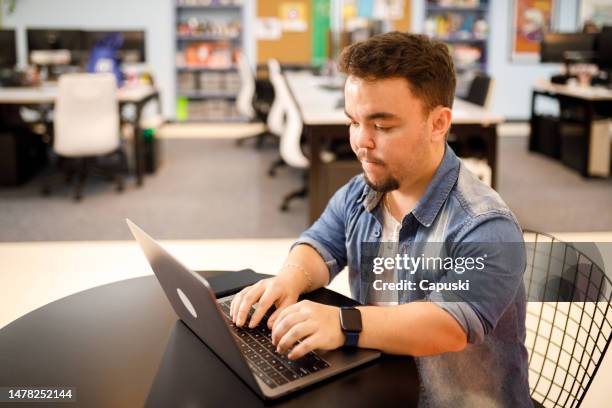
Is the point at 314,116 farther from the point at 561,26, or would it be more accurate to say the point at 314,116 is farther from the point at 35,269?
the point at 561,26

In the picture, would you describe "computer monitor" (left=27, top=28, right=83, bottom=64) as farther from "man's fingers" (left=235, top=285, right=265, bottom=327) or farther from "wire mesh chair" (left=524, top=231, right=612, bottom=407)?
"man's fingers" (left=235, top=285, right=265, bottom=327)

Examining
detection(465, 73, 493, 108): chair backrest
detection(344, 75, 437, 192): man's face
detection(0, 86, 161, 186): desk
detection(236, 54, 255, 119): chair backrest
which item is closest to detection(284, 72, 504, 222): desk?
detection(465, 73, 493, 108): chair backrest

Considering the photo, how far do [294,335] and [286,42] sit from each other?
857cm

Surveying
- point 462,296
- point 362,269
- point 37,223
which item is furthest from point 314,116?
point 462,296

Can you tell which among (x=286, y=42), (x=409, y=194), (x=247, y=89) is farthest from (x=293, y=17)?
(x=409, y=194)

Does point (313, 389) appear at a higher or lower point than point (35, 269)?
higher

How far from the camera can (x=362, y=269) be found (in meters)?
1.37

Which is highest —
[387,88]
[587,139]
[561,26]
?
[561,26]

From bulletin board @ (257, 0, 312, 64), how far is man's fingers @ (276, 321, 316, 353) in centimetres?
848

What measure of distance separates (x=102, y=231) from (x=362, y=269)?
3125 mm

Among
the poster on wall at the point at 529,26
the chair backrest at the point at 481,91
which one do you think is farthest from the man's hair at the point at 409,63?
the poster on wall at the point at 529,26

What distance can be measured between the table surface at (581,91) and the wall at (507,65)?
2.57 m

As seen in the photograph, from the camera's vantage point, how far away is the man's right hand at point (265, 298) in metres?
1.13

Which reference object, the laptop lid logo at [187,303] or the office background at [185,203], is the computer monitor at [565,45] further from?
the laptop lid logo at [187,303]
